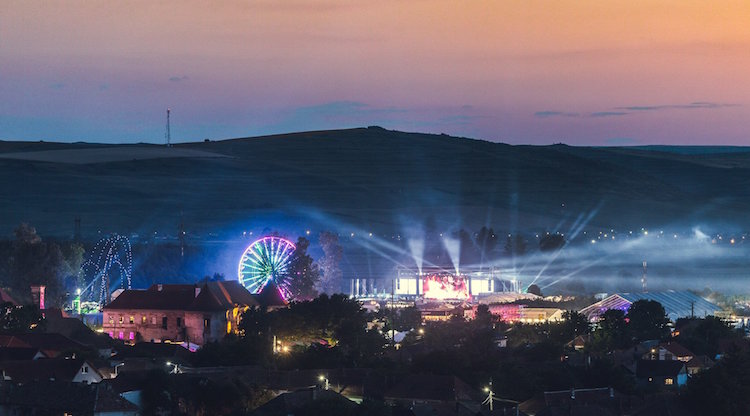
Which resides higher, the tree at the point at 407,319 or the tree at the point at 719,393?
the tree at the point at 407,319

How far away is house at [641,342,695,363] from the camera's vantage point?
266ft

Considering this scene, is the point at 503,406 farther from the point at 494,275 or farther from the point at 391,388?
the point at 494,275

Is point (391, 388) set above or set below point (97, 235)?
below

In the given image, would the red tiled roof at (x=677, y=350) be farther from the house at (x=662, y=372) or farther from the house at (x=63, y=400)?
the house at (x=63, y=400)

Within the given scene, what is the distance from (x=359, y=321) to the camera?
278 ft

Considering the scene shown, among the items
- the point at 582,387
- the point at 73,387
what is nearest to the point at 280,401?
the point at 73,387

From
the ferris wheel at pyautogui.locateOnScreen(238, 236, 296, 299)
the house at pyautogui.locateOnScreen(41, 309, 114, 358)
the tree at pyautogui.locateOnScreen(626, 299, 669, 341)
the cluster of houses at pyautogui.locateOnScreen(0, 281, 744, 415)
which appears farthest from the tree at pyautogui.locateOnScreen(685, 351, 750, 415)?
the ferris wheel at pyautogui.locateOnScreen(238, 236, 296, 299)

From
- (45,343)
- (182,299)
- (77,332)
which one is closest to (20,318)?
(77,332)

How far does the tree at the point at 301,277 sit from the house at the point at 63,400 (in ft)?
181

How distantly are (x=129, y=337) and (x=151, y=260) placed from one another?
62220 mm

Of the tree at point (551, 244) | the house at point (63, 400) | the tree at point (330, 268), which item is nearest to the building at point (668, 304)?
the tree at point (330, 268)

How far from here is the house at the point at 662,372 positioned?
74.8m

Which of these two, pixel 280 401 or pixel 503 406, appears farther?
pixel 503 406

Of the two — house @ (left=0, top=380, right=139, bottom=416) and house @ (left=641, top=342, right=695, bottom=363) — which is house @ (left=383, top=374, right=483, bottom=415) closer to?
house @ (left=0, top=380, right=139, bottom=416)
